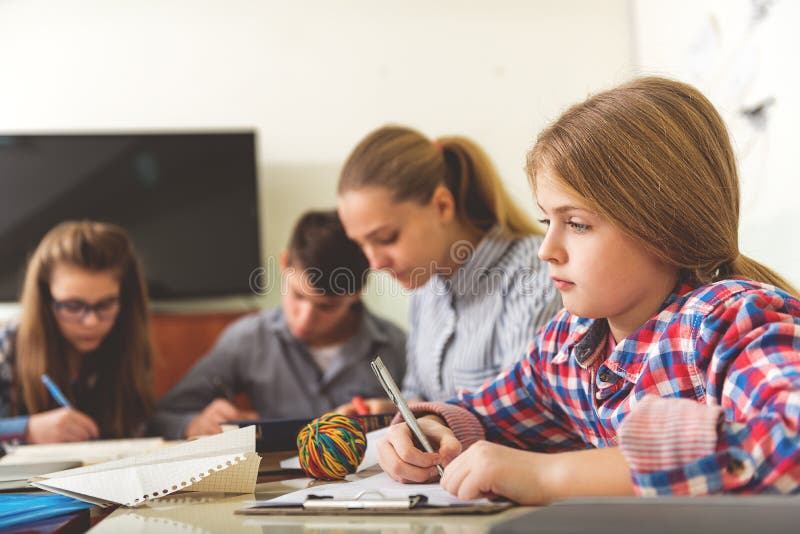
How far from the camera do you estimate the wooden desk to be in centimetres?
57

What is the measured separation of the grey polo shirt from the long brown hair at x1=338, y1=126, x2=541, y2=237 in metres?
0.62

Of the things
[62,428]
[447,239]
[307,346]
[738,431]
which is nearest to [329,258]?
[307,346]

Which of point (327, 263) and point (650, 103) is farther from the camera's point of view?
point (327, 263)

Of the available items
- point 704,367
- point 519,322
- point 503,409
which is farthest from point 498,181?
point 704,367

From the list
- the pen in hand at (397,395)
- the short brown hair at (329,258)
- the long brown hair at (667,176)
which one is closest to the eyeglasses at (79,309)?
the short brown hair at (329,258)

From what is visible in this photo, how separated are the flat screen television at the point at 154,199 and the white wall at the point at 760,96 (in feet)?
4.93

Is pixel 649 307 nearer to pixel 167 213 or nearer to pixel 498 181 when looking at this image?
pixel 498 181

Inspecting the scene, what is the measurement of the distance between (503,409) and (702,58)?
5.09 ft

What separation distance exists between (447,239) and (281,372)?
2.37 feet

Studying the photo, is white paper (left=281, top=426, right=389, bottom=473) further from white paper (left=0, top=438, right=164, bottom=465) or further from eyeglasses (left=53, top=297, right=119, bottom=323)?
eyeglasses (left=53, top=297, right=119, bottom=323)

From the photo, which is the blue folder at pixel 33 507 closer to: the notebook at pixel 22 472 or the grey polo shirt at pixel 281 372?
the notebook at pixel 22 472

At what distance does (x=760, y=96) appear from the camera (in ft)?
6.15

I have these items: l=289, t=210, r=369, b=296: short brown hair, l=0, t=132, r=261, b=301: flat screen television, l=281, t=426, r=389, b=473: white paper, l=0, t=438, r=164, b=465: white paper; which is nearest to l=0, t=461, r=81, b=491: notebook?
l=0, t=438, r=164, b=465: white paper

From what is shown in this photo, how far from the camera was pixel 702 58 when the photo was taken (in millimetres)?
2176
